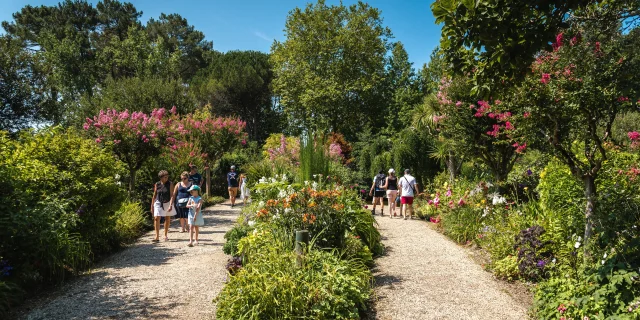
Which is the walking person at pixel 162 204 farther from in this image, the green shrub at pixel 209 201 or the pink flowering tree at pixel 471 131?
the pink flowering tree at pixel 471 131

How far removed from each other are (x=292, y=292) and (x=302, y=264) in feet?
2.17

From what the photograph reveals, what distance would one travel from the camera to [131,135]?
10000mm

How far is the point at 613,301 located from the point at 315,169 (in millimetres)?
5385

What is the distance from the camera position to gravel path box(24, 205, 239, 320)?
440 cm

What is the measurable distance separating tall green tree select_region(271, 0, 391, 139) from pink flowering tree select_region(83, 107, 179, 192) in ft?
51.8

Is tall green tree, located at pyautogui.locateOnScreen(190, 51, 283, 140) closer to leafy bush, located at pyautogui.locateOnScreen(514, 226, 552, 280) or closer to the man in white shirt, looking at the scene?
the man in white shirt

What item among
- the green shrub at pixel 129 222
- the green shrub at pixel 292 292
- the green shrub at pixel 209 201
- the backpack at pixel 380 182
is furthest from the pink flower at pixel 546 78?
the green shrub at pixel 209 201

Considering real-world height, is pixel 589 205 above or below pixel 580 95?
below

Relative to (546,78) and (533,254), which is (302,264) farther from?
(546,78)

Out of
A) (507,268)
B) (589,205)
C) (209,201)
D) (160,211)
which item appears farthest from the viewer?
(209,201)

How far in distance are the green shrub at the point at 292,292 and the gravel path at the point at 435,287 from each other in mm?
467

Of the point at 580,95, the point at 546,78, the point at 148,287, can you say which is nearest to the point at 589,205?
the point at 580,95

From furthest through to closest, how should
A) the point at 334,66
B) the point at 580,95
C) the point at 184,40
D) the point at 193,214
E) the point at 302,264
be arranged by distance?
the point at 184,40, the point at 334,66, the point at 193,214, the point at 302,264, the point at 580,95

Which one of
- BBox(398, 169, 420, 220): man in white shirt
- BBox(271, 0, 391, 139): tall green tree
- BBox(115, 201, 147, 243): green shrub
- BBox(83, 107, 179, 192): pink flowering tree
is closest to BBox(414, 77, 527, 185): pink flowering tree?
BBox(398, 169, 420, 220): man in white shirt
